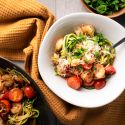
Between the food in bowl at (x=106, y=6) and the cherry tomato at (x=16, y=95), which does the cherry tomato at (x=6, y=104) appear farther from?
the food in bowl at (x=106, y=6)

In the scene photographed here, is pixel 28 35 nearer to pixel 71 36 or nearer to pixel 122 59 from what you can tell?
pixel 71 36

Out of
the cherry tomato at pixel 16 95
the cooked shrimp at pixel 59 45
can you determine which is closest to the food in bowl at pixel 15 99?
the cherry tomato at pixel 16 95

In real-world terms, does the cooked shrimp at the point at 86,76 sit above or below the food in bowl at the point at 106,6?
below

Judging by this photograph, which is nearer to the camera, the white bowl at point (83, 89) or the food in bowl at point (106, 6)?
the white bowl at point (83, 89)

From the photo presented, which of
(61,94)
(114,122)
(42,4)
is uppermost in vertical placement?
(42,4)

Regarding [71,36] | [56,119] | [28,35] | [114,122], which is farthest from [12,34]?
[114,122]

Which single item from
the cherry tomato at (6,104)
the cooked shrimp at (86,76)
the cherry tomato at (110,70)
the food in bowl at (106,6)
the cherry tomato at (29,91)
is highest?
the food in bowl at (106,6)

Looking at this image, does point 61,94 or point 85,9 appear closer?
point 61,94
